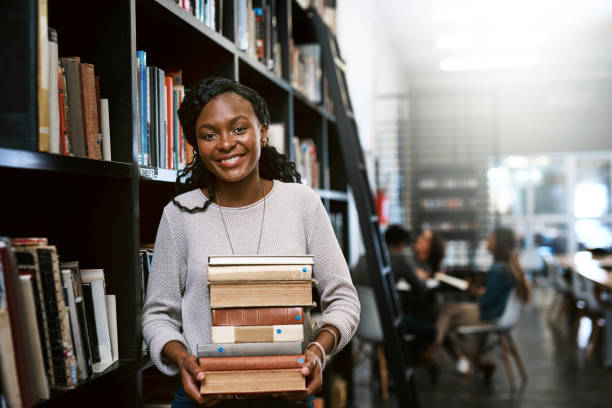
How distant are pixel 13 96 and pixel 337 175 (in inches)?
115

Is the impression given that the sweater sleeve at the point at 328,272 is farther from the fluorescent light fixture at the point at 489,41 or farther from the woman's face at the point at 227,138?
the fluorescent light fixture at the point at 489,41

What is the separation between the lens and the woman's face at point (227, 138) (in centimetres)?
130

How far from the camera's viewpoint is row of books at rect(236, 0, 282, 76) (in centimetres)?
206

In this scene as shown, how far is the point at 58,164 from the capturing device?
1060 mm

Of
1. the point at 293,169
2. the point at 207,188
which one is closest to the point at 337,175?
the point at 293,169

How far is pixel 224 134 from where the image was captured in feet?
4.28

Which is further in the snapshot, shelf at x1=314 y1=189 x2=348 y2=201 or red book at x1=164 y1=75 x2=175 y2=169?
shelf at x1=314 y1=189 x2=348 y2=201

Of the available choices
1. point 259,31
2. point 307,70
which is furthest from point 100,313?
point 307,70

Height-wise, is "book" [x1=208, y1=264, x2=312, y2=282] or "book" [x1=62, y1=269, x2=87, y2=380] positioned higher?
"book" [x1=208, y1=264, x2=312, y2=282]

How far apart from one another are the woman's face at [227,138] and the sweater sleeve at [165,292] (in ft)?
0.59

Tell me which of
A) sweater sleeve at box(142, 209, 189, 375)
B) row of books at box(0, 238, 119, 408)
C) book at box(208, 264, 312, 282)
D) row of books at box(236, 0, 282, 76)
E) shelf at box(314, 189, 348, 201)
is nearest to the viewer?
row of books at box(0, 238, 119, 408)

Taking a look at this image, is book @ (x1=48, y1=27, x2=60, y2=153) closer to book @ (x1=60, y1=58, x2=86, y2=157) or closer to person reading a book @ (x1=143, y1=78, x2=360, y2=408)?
book @ (x1=60, y1=58, x2=86, y2=157)

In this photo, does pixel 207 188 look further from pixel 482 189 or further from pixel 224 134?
pixel 482 189

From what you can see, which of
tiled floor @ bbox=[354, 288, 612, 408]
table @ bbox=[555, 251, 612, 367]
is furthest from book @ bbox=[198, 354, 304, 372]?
table @ bbox=[555, 251, 612, 367]
